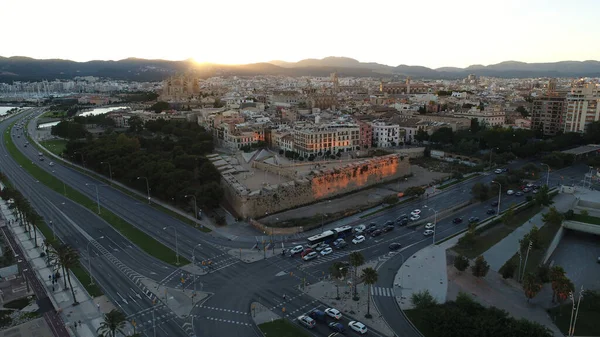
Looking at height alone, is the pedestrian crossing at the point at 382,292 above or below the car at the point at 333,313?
below

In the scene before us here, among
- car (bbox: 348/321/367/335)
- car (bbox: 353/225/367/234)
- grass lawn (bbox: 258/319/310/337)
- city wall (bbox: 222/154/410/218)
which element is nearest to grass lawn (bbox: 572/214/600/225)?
car (bbox: 353/225/367/234)

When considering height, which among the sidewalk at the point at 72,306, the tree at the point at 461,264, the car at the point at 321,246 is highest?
the tree at the point at 461,264

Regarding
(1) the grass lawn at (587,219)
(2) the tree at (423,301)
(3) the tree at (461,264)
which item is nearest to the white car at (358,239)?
(3) the tree at (461,264)

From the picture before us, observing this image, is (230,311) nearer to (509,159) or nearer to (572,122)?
(509,159)

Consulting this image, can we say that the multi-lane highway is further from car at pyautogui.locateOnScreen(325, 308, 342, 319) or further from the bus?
the bus

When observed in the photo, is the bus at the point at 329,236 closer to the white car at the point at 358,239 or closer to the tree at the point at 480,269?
the white car at the point at 358,239

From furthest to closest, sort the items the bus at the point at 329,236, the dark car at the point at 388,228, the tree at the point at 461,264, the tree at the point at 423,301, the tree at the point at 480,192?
the tree at the point at 480,192, the dark car at the point at 388,228, the bus at the point at 329,236, the tree at the point at 461,264, the tree at the point at 423,301

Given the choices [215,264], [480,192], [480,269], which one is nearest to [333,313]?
[480,269]
